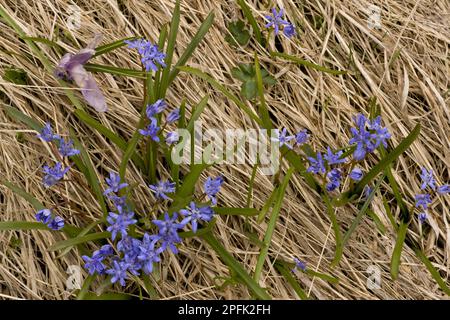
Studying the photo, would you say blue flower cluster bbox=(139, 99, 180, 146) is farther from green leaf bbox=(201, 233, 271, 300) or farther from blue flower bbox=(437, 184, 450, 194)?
blue flower bbox=(437, 184, 450, 194)

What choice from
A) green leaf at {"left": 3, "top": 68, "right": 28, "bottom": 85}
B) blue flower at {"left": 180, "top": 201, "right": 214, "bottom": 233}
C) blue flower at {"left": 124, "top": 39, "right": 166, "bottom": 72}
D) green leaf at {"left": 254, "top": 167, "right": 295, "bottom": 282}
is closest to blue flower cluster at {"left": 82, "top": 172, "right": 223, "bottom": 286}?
blue flower at {"left": 180, "top": 201, "right": 214, "bottom": 233}

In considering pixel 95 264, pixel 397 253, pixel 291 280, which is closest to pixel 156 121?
pixel 95 264

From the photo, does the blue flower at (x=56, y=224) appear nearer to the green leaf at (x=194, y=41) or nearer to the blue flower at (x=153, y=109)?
the blue flower at (x=153, y=109)

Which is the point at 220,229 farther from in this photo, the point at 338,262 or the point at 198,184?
the point at 338,262

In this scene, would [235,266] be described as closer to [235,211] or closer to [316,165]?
[235,211]

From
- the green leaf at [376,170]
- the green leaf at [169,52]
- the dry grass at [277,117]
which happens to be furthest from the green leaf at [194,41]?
the green leaf at [376,170]
